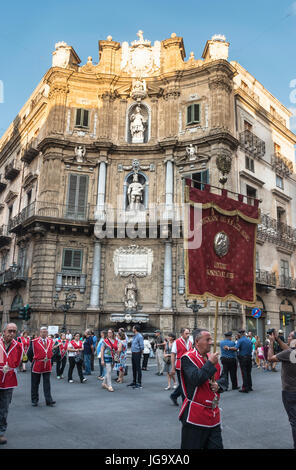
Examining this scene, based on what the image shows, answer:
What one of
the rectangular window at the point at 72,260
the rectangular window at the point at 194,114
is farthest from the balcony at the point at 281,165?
the rectangular window at the point at 72,260

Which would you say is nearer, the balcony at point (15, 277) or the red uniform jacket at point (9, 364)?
the red uniform jacket at point (9, 364)

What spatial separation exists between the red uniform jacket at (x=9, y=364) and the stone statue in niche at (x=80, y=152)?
20.5 metres

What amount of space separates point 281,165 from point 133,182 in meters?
12.4

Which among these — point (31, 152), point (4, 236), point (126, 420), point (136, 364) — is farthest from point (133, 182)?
point (126, 420)

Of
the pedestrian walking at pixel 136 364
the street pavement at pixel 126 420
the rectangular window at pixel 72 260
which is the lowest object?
the street pavement at pixel 126 420

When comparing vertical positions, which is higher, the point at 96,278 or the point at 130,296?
the point at 96,278

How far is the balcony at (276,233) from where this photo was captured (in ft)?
89.1

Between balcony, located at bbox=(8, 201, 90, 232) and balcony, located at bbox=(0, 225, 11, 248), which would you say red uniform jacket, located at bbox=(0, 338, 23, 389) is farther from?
balcony, located at bbox=(0, 225, 11, 248)

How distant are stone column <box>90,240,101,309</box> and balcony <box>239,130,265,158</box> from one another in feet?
37.7

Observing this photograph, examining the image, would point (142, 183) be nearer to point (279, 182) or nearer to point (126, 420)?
point (279, 182)

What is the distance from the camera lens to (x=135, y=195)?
2591 cm

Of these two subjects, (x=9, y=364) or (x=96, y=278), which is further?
(x=96, y=278)

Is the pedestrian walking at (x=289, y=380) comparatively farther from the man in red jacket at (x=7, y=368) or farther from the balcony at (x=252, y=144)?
the balcony at (x=252, y=144)
